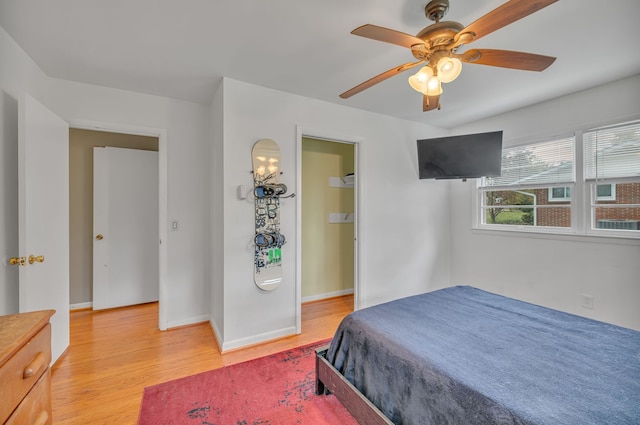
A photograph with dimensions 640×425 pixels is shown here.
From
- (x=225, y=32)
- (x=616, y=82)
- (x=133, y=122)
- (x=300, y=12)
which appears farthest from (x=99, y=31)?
(x=616, y=82)

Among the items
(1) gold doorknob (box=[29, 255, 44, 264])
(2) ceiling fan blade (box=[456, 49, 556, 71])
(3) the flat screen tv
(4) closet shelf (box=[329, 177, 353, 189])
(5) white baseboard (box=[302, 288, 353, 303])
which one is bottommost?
(5) white baseboard (box=[302, 288, 353, 303])

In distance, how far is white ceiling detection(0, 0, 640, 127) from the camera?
156 centimetres

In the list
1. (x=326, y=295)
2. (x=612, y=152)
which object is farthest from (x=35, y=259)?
(x=612, y=152)

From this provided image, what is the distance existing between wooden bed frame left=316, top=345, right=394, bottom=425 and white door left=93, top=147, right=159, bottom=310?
9.31 feet

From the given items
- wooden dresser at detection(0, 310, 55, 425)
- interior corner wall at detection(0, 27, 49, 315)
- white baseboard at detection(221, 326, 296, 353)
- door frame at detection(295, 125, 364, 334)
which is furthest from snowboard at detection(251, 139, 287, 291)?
interior corner wall at detection(0, 27, 49, 315)

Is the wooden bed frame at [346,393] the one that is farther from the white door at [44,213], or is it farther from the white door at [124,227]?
the white door at [124,227]

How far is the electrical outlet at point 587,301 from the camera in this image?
2586mm

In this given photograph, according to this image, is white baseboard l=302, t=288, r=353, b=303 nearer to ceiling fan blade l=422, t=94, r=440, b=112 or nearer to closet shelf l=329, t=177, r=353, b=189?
closet shelf l=329, t=177, r=353, b=189

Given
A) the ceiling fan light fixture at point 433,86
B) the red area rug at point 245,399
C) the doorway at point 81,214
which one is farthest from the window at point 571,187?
the doorway at point 81,214

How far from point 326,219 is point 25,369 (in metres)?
3.22

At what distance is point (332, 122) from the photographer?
296 cm

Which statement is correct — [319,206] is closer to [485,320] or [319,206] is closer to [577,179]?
[485,320]

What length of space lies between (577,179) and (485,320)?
2.18 meters

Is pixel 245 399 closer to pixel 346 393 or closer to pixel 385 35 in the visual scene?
pixel 346 393
